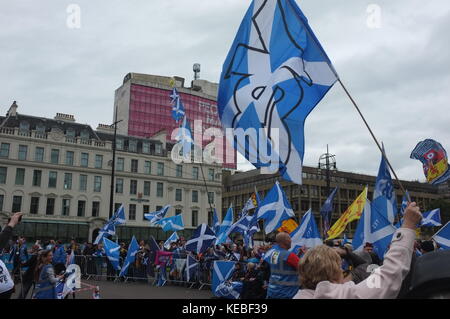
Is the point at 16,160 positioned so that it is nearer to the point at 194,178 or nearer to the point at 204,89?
the point at 194,178

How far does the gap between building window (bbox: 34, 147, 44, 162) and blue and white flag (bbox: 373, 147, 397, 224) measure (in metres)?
48.1

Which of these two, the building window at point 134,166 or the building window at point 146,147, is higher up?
the building window at point 146,147

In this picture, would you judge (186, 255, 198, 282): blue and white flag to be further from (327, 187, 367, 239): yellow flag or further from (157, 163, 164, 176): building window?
(157, 163, 164, 176): building window

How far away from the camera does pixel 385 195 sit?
25.3 feet

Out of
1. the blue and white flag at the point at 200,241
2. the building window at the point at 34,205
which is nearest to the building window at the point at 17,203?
the building window at the point at 34,205

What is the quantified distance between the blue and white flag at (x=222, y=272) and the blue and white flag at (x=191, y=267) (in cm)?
354

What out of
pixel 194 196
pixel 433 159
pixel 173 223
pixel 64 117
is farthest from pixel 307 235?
pixel 194 196

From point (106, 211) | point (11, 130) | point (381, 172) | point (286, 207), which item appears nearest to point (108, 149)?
point (106, 211)

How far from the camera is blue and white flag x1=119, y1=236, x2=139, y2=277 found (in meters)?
16.7

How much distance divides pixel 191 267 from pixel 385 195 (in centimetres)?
953

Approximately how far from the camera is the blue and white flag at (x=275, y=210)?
40.8ft

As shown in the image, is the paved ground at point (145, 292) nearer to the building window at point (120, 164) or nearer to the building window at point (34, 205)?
the building window at point (34, 205)

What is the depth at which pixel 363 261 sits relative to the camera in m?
4.38
